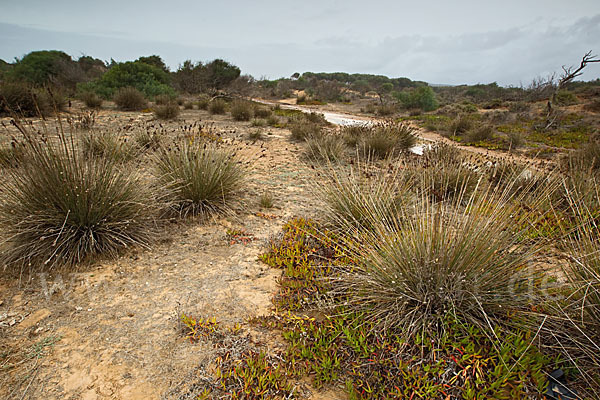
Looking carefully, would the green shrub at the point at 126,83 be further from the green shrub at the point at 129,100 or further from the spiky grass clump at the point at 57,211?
the spiky grass clump at the point at 57,211

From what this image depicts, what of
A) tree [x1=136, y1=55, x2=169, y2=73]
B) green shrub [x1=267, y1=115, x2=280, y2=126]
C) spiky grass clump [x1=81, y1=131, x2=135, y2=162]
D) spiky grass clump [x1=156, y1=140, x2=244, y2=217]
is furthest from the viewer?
tree [x1=136, y1=55, x2=169, y2=73]

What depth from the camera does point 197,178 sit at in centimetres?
369

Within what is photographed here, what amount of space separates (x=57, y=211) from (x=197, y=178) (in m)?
1.40

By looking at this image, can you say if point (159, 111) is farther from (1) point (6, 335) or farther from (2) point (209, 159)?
(1) point (6, 335)

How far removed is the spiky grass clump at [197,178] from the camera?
146 inches

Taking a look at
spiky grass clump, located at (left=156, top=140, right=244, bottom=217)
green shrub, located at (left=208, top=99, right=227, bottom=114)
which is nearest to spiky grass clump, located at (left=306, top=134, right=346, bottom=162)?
spiky grass clump, located at (left=156, top=140, right=244, bottom=217)

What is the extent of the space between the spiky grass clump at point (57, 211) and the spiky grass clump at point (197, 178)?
81cm

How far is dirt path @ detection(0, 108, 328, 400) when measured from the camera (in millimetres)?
1740

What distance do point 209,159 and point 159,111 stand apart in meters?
7.30

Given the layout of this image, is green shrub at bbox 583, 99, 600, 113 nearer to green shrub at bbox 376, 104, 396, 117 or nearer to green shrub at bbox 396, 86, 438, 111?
green shrub at bbox 396, 86, 438, 111

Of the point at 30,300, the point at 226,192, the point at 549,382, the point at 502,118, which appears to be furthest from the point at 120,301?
the point at 502,118

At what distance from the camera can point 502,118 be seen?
599 inches

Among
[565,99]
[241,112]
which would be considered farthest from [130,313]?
[565,99]

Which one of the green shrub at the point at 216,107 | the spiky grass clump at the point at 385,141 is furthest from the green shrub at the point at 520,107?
the green shrub at the point at 216,107
